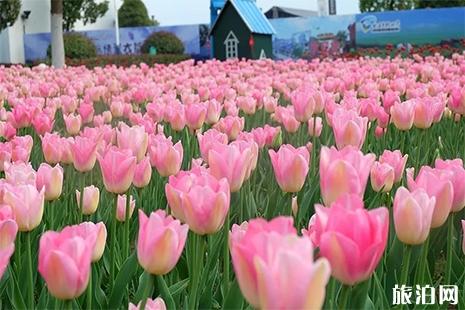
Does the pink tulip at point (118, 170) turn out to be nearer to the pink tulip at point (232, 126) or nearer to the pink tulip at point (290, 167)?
the pink tulip at point (290, 167)

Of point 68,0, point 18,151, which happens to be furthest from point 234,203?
point 68,0

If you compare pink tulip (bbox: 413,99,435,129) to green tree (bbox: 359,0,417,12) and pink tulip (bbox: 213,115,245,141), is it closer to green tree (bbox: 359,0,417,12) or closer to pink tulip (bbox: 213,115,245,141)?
pink tulip (bbox: 213,115,245,141)

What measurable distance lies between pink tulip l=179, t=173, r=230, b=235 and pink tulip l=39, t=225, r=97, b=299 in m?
0.24

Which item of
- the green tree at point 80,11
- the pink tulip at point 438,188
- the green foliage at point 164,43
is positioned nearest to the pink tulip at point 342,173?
the pink tulip at point 438,188

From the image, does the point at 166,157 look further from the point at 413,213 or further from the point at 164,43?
the point at 164,43

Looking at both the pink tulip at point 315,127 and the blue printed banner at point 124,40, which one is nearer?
the pink tulip at point 315,127

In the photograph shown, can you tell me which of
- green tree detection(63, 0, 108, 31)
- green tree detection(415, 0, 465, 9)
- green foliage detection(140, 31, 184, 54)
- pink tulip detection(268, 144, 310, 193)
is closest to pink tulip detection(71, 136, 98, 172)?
pink tulip detection(268, 144, 310, 193)

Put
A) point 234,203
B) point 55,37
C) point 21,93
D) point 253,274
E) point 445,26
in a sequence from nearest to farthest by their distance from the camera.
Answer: point 253,274 → point 234,203 → point 21,93 → point 55,37 → point 445,26

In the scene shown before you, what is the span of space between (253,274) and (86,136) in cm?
177

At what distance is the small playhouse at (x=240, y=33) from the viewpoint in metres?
14.1

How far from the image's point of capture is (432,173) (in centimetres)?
141

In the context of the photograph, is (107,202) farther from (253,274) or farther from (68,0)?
(68,0)

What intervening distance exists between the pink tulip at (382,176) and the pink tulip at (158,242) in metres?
1.02

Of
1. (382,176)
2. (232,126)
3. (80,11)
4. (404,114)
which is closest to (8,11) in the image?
(80,11)
